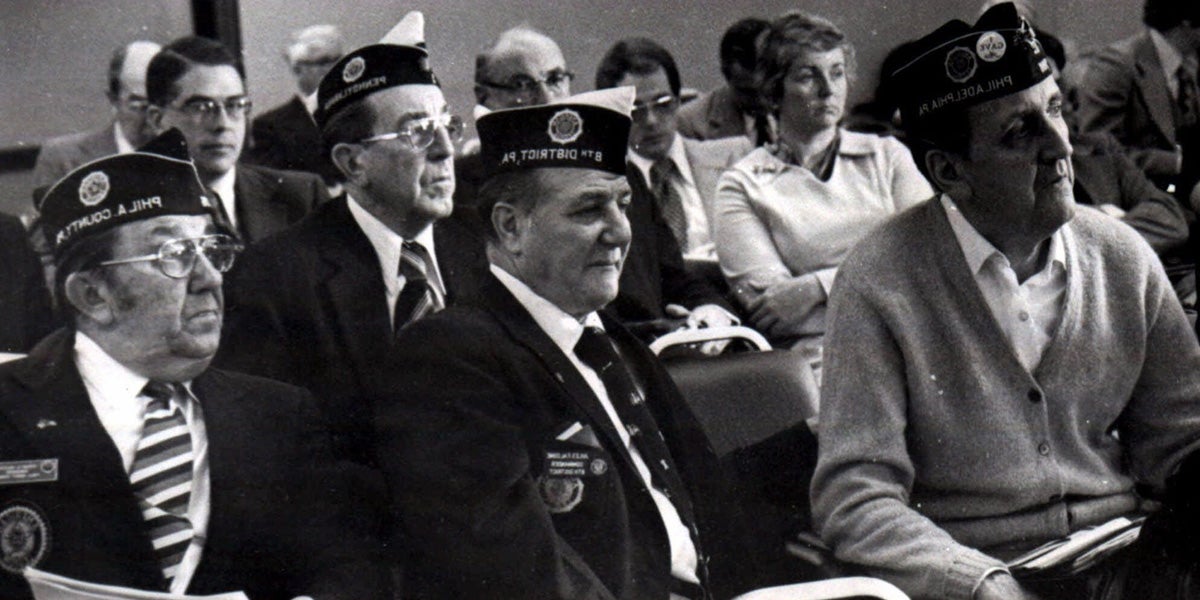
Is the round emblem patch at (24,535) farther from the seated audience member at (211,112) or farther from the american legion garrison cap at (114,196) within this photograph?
the seated audience member at (211,112)

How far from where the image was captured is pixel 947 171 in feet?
8.79

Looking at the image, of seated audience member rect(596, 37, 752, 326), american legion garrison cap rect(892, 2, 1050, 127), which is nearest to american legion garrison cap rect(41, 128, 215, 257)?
seated audience member rect(596, 37, 752, 326)

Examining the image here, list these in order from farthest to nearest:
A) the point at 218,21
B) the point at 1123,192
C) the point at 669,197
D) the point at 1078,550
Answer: the point at 1123,192 → the point at 669,197 → the point at 1078,550 → the point at 218,21

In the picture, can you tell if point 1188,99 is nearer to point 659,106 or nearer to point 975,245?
point 975,245

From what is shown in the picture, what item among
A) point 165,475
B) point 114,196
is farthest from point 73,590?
point 114,196

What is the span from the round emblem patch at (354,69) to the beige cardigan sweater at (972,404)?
0.89 m

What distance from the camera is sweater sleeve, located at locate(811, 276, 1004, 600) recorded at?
2553mm

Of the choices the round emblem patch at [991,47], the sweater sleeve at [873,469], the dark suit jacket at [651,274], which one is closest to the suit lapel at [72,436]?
the dark suit jacket at [651,274]

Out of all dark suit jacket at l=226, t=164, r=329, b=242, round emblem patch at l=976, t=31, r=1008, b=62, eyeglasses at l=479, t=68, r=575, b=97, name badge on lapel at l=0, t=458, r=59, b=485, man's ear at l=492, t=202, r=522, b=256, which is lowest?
name badge on lapel at l=0, t=458, r=59, b=485

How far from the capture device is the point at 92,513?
2.27m

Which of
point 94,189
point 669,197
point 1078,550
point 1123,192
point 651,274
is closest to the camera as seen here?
point 94,189

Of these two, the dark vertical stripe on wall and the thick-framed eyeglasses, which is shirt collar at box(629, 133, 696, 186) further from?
the dark vertical stripe on wall

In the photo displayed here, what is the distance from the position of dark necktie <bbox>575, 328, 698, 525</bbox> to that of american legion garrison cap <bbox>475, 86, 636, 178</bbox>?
0.29 m

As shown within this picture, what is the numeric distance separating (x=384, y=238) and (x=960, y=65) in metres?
1.02
